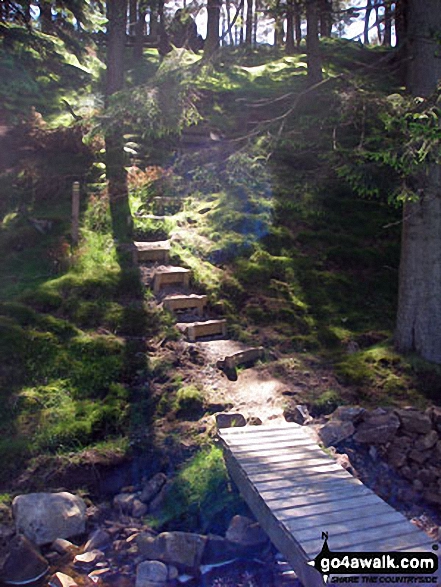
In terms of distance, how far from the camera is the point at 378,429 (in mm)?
6688

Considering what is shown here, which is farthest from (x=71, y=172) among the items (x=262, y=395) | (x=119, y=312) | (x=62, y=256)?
(x=262, y=395)

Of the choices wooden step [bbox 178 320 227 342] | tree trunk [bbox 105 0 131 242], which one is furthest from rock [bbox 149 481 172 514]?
tree trunk [bbox 105 0 131 242]

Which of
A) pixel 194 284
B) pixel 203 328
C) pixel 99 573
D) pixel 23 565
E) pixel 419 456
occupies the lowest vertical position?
pixel 99 573

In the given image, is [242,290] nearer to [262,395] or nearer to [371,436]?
[262,395]

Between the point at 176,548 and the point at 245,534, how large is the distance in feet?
2.14

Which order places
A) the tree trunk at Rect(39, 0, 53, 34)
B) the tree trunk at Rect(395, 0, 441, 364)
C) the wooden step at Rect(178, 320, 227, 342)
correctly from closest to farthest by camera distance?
the tree trunk at Rect(395, 0, 441, 364) < the wooden step at Rect(178, 320, 227, 342) < the tree trunk at Rect(39, 0, 53, 34)

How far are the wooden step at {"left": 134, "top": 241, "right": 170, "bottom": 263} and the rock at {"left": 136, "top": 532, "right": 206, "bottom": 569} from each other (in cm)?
579

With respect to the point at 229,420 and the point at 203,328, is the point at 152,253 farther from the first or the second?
the point at 229,420

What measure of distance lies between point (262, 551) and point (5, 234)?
786cm

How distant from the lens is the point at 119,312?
9.00 metres

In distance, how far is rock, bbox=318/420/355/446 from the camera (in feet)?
21.9

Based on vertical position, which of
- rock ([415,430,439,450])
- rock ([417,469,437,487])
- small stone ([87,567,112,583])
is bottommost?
small stone ([87,567,112,583])

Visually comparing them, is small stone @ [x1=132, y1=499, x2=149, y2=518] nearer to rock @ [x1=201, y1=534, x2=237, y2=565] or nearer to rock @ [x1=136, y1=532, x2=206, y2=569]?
rock @ [x1=136, y1=532, x2=206, y2=569]

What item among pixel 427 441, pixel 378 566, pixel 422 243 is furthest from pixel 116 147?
pixel 378 566
